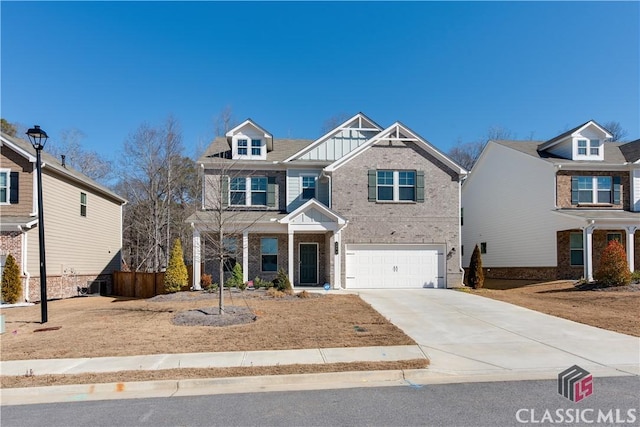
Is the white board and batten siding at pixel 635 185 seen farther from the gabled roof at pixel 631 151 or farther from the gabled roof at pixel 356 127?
the gabled roof at pixel 356 127

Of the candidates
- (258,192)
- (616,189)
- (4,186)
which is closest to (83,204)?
(4,186)

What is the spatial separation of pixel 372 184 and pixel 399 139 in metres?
2.50

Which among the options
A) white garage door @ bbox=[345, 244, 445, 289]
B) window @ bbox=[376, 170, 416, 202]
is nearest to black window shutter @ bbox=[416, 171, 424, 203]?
window @ bbox=[376, 170, 416, 202]

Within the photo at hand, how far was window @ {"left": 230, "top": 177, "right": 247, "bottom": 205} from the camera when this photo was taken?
20.9 metres

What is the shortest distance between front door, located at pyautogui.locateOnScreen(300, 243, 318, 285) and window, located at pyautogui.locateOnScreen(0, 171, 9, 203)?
1278cm

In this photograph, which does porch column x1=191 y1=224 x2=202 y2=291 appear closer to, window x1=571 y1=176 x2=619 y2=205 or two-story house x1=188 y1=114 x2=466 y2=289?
two-story house x1=188 y1=114 x2=466 y2=289

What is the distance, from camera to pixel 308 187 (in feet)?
70.1

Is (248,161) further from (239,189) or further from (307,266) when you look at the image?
(307,266)

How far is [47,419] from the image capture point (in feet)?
17.8

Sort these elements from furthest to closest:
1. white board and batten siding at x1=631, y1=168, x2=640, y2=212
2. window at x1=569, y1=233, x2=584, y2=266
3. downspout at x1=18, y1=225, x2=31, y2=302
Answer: white board and batten siding at x1=631, y1=168, x2=640, y2=212 < window at x1=569, y1=233, x2=584, y2=266 < downspout at x1=18, y1=225, x2=31, y2=302

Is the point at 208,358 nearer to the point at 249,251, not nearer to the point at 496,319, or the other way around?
the point at 496,319

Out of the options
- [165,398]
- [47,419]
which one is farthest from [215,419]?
[47,419]

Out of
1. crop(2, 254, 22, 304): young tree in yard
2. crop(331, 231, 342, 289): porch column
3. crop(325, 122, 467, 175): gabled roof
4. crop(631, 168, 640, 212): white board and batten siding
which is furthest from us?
crop(631, 168, 640, 212): white board and batten siding

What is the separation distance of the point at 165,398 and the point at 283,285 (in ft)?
38.1
